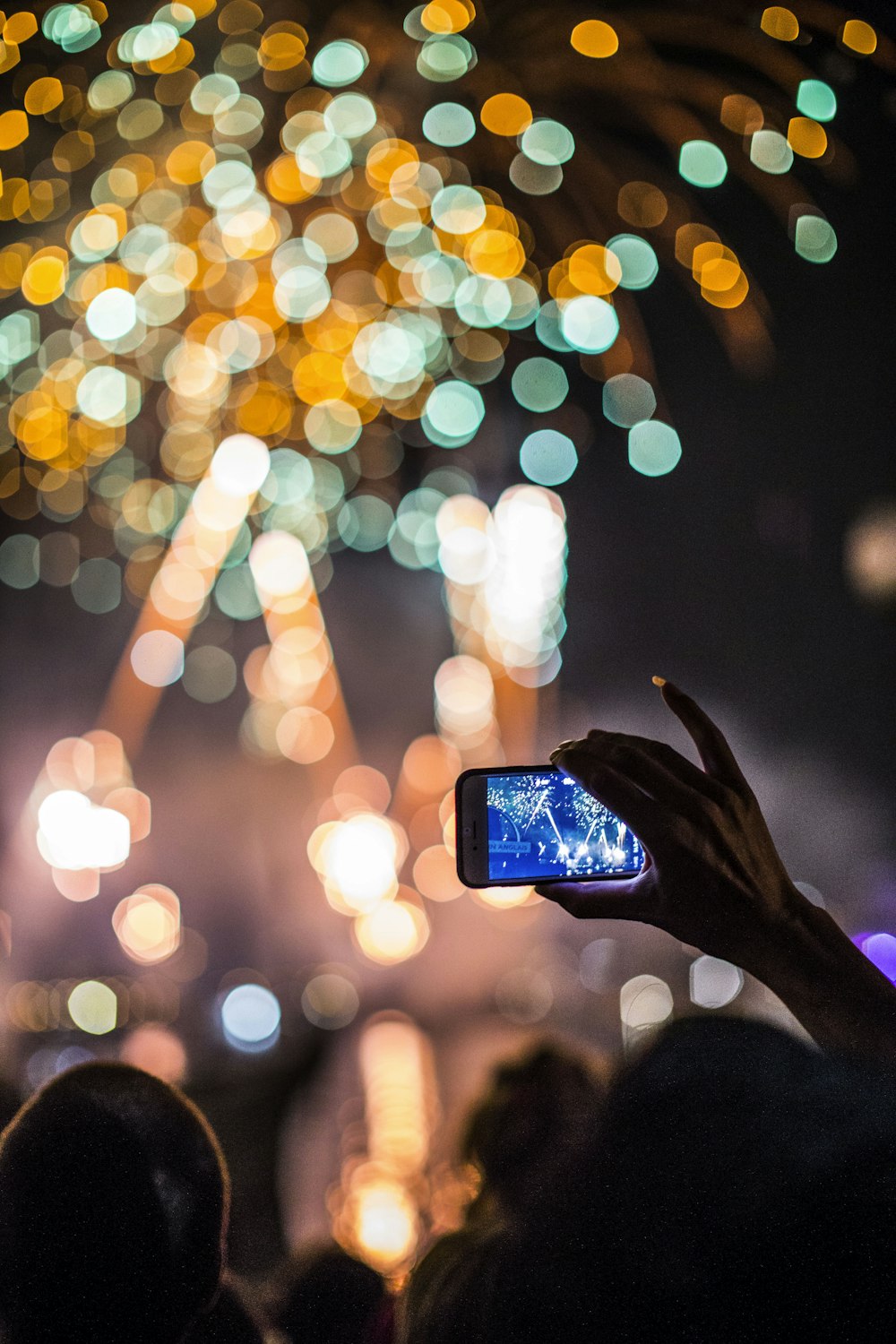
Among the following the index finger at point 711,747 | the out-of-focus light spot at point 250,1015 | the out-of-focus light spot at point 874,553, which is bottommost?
the out-of-focus light spot at point 250,1015

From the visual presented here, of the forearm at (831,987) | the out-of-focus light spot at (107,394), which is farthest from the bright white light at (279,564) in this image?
the forearm at (831,987)

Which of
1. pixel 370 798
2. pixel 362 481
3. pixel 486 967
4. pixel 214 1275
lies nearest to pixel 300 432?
pixel 362 481

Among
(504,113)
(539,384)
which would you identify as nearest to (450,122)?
(504,113)

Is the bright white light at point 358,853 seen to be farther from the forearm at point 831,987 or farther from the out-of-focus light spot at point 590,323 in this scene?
the forearm at point 831,987

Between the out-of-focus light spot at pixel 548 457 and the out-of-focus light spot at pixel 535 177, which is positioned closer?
the out-of-focus light spot at pixel 535 177

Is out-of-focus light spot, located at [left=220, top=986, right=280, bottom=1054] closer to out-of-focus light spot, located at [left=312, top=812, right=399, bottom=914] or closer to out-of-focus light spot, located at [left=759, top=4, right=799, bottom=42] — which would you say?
out-of-focus light spot, located at [left=312, top=812, right=399, bottom=914]

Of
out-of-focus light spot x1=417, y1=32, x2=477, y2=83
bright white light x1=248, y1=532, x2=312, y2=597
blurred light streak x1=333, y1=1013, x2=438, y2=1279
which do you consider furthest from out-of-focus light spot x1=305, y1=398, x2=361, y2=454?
blurred light streak x1=333, y1=1013, x2=438, y2=1279

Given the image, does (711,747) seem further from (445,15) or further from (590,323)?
(590,323)
